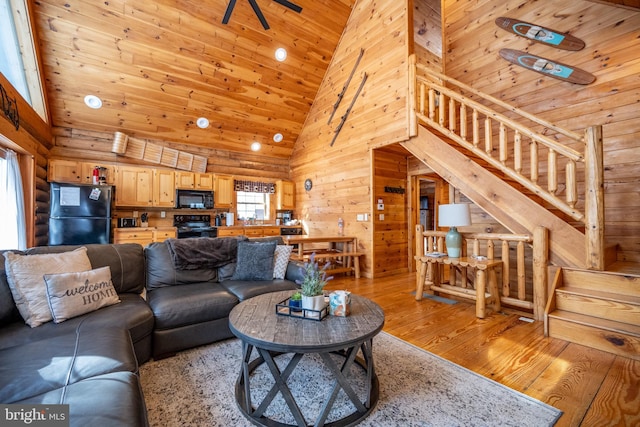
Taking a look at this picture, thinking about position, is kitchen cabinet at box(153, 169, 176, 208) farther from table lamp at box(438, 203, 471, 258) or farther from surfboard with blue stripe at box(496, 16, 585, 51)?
surfboard with blue stripe at box(496, 16, 585, 51)

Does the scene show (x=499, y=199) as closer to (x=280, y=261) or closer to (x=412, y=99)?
(x=412, y=99)

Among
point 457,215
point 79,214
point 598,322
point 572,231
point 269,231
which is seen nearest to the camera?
point 598,322

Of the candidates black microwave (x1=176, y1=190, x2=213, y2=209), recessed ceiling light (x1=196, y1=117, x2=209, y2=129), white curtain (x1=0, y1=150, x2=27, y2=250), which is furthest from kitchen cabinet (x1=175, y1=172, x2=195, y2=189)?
white curtain (x1=0, y1=150, x2=27, y2=250)

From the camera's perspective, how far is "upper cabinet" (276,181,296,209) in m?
7.08

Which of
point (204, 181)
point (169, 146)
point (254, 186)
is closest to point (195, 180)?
point (204, 181)

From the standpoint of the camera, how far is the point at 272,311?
73.5 inches

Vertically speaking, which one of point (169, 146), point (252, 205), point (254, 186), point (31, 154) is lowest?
point (252, 205)

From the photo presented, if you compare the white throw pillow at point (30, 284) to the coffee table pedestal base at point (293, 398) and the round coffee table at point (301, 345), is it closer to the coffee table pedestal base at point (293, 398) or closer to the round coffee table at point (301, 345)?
the round coffee table at point (301, 345)

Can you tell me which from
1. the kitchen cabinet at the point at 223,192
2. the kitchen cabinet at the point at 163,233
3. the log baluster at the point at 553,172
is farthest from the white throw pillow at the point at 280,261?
the kitchen cabinet at the point at 223,192

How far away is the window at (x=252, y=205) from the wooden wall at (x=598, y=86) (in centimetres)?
520

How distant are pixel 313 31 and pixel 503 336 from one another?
221 inches

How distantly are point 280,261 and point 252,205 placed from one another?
4233mm

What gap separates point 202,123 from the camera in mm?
5906

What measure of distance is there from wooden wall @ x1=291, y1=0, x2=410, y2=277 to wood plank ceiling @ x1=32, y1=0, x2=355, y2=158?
17.2 inches
